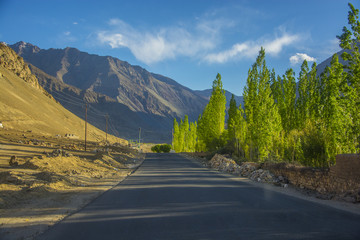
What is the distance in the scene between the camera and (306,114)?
28562mm

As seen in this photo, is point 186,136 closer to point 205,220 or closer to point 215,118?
point 215,118

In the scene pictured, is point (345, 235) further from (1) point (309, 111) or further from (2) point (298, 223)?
(1) point (309, 111)

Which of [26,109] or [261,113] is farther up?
[26,109]

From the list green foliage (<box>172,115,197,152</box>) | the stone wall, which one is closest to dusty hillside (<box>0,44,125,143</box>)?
green foliage (<box>172,115,197,152</box>)

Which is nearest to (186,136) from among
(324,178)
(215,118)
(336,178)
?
(215,118)

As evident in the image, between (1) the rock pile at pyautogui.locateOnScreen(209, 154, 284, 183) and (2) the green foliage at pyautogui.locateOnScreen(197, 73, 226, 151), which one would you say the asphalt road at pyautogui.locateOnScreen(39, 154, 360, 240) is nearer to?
(1) the rock pile at pyautogui.locateOnScreen(209, 154, 284, 183)

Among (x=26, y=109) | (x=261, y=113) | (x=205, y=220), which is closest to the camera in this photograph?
(x=205, y=220)

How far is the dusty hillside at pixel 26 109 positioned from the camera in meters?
65.9

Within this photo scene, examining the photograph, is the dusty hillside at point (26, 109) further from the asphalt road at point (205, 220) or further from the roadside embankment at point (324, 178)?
the asphalt road at point (205, 220)

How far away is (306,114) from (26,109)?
71.3m

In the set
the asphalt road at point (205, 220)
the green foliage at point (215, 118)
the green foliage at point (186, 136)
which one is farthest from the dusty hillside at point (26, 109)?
the asphalt road at point (205, 220)

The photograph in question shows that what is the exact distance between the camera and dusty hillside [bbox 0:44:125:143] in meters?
65.9

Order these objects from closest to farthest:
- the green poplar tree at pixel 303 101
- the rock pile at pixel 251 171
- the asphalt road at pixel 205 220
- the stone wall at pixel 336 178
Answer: the asphalt road at pixel 205 220 → the stone wall at pixel 336 178 → the rock pile at pixel 251 171 → the green poplar tree at pixel 303 101

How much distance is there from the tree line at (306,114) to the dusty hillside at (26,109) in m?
50.1
